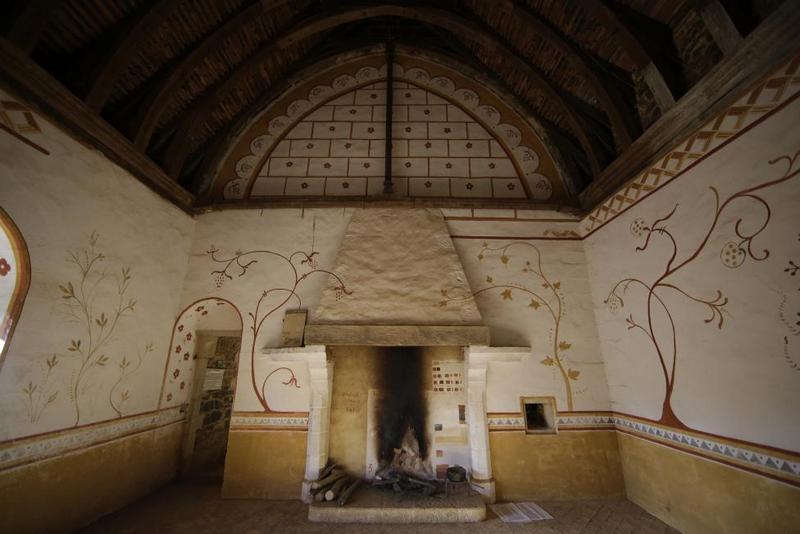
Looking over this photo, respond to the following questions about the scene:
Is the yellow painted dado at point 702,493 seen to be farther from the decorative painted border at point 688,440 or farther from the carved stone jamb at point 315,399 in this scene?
the carved stone jamb at point 315,399

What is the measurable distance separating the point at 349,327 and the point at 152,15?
3199 millimetres

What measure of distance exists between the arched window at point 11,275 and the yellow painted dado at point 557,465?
389cm

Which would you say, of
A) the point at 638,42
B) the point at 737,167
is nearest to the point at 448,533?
the point at 737,167

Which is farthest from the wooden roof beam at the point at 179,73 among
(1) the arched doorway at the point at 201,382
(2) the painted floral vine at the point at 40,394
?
(2) the painted floral vine at the point at 40,394

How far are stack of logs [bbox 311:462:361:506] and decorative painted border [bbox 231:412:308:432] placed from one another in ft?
1.59

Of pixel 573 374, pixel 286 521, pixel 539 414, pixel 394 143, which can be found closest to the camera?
pixel 286 521

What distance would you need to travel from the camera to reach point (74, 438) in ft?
7.82

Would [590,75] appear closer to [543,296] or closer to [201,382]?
[543,296]

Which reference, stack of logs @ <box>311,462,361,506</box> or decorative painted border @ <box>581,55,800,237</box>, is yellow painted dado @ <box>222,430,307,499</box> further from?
decorative painted border @ <box>581,55,800,237</box>

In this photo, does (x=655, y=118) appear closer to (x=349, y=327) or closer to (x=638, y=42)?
(x=638, y=42)

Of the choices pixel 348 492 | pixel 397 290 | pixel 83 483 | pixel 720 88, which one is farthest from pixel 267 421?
pixel 720 88

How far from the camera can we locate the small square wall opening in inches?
125

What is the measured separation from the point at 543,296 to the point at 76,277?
14.0 feet

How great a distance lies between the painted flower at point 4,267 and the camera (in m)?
2.04
